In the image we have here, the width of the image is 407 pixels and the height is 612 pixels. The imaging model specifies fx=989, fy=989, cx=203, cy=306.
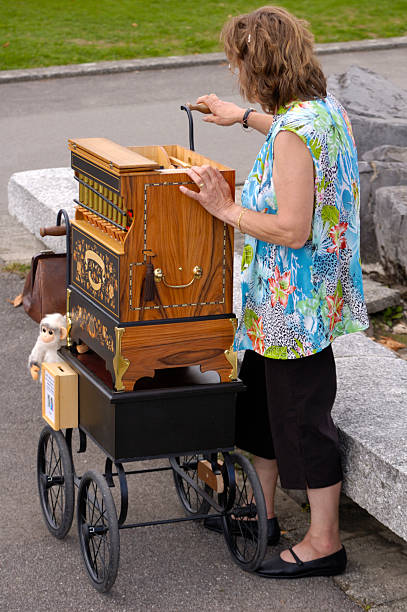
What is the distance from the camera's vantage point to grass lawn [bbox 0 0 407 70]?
14.5 m

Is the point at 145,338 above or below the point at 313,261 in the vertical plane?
below

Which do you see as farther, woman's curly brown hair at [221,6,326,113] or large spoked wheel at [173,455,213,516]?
large spoked wheel at [173,455,213,516]

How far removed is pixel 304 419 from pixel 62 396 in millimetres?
901

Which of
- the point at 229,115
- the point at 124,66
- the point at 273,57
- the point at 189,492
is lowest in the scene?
the point at 189,492

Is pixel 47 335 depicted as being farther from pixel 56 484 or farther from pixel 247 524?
pixel 247 524

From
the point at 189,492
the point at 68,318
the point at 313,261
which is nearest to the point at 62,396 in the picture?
the point at 68,318

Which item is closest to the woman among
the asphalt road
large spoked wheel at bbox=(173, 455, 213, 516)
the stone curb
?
large spoked wheel at bbox=(173, 455, 213, 516)

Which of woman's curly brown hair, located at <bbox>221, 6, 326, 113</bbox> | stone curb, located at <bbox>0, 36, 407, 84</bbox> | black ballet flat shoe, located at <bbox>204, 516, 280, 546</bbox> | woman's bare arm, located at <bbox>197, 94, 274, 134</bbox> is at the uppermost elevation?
woman's curly brown hair, located at <bbox>221, 6, 326, 113</bbox>

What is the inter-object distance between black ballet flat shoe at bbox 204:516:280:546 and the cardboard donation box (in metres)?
0.65

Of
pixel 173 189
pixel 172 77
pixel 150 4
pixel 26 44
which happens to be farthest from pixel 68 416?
pixel 150 4

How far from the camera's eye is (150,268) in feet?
10.5

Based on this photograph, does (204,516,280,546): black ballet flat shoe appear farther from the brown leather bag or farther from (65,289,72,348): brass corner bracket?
the brown leather bag

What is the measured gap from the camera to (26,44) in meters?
14.8

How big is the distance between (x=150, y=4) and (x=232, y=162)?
947cm
